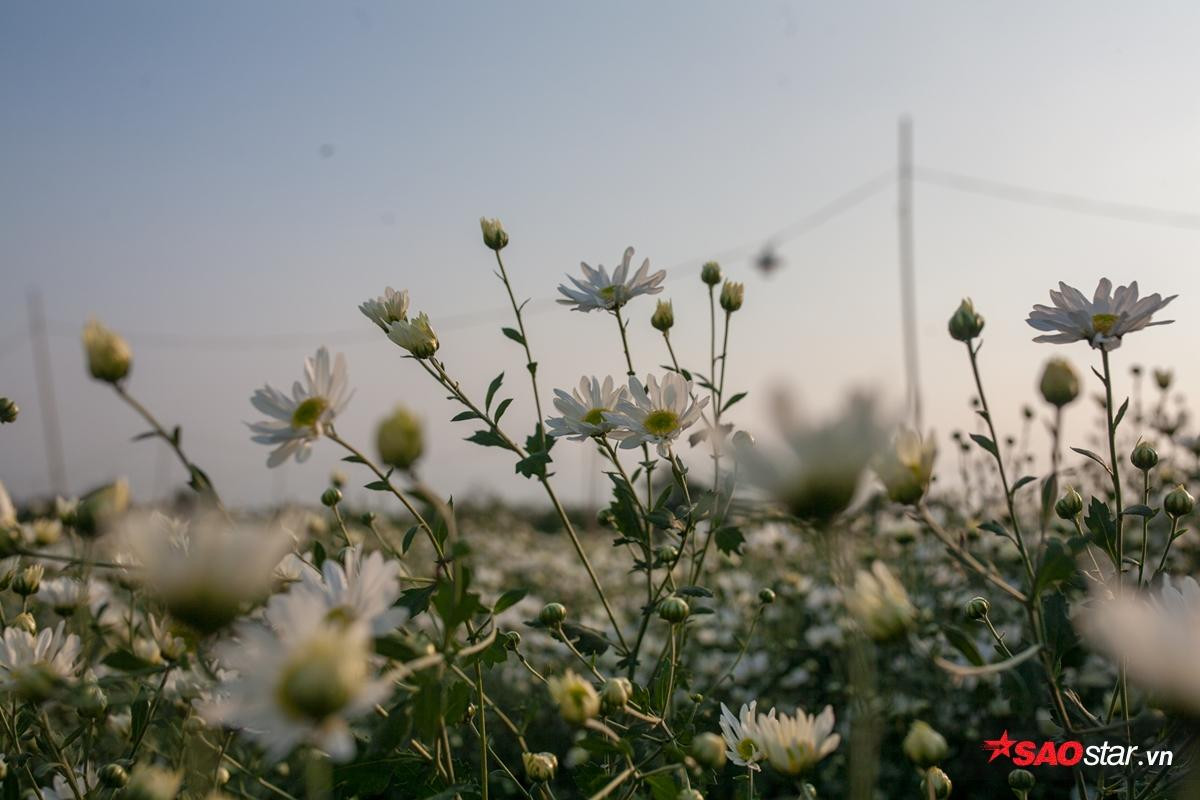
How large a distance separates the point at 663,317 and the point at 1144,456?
0.77 m

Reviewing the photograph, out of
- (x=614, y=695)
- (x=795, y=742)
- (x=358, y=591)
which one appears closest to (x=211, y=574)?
(x=358, y=591)

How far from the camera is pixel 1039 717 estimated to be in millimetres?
2438

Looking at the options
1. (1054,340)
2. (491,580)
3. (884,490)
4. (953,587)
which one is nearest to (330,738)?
(884,490)

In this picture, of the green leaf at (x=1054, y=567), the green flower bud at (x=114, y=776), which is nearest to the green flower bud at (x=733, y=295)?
the green leaf at (x=1054, y=567)

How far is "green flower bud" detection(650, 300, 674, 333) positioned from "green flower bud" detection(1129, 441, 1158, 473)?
74 cm

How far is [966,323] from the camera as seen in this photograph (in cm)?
101

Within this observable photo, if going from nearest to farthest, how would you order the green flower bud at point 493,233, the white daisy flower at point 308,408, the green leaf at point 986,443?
the white daisy flower at point 308,408 < the green leaf at point 986,443 < the green flower bud at point 493,233

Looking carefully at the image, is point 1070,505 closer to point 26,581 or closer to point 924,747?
point 924,747

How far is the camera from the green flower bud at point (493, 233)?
1514 mm

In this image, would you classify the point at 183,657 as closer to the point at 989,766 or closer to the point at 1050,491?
the point at 1050,491

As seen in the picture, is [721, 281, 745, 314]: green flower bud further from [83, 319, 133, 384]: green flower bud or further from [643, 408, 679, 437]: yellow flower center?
[83, 319, 133, 384]: green flower bud

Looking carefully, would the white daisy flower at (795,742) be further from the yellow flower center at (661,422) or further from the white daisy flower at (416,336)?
the white daisy flower at (416,336)

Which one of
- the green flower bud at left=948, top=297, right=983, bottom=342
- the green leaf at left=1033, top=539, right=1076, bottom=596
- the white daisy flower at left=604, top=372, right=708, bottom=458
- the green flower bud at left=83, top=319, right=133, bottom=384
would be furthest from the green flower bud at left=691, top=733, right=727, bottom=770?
the green flower bud at left=83, top=319, right=133, bottom=384

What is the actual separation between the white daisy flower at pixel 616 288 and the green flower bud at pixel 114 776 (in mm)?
932
